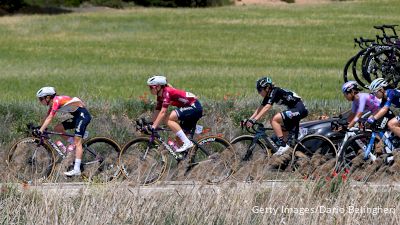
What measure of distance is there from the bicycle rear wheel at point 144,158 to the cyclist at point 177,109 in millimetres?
284

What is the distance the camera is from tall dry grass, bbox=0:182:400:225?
9.67 m

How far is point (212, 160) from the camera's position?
526 inches

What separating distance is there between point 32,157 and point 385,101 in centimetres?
555

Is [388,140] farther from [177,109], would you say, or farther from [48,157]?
[48,157]

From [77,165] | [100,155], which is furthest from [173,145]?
[77,165]

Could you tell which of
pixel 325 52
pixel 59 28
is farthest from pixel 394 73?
pixel 59 28

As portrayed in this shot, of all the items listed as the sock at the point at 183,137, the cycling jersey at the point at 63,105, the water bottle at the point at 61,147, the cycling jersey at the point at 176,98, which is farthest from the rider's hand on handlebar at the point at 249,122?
the water bottle at the point at 61,147

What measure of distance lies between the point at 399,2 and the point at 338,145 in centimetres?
5444

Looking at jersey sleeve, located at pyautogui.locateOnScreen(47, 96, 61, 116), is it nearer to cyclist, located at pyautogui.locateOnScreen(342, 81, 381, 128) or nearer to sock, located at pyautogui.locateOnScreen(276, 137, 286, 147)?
sock, located at pyautogui.locateOnScreen(276, 137, 286, 147)

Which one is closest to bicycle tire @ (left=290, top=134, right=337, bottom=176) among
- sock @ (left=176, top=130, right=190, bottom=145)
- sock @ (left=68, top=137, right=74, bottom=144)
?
sock @ (left=176, top=130, right=190, bottom=145)

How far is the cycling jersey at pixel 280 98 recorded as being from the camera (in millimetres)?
14500

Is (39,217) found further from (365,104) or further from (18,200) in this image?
(365,104)

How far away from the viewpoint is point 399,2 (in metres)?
67.0
